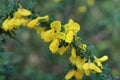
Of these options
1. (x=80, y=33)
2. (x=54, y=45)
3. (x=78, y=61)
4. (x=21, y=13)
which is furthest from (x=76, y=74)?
(x=80, y=33)

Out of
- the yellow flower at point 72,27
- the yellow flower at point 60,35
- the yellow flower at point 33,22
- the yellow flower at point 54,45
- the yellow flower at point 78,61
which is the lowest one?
the yellow flower at point 78,61

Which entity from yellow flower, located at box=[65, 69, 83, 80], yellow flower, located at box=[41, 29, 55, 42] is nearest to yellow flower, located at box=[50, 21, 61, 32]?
yellow flower, located at box=[41, 29, 55, 42]

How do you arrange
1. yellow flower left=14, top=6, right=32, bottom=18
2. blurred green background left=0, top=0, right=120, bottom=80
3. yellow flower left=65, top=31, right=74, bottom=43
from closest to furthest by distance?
yellow flower left=65, top=31, right=74, bottom=43
yellow flower left=14, top=6, right=32, bottom=18
blurred green background left=0, top=0, right=120, bottom=80

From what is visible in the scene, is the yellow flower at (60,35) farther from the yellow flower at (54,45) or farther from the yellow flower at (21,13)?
the yellow flower at (21,13)

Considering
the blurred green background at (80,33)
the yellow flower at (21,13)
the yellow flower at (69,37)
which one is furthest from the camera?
the blurred green background at (80,33)

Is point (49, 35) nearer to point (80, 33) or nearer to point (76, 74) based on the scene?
point (76, 74)

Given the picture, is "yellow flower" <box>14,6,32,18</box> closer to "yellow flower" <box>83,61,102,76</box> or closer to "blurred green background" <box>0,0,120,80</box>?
"yellow flower" <box>83,61,102,76</box>

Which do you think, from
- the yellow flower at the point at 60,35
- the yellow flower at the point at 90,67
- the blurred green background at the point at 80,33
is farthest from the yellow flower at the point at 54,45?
the blurred green background at the point at 80,33

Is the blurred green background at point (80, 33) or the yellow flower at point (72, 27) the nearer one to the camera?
the yellow flower at point (72, 27)

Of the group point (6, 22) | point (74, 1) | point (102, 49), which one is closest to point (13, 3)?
point (6, 22)
